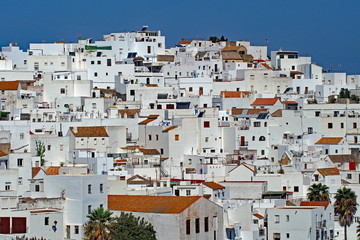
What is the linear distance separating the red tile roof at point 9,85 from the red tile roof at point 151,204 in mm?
24801

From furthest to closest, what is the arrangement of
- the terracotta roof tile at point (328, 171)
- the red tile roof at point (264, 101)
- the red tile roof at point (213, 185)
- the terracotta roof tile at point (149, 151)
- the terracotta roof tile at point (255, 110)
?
the red tile roof at point (264, 101) → the terracotta roof tile at point (255, 110) → the terracotta roof tile at point (149, 151) → the terracotta roof tile at point (328, 171) → the red tile roof at point (213, 185)

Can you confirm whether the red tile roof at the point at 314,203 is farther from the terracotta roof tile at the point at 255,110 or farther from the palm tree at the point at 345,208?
the terracotta roof tile at the point at 255,110

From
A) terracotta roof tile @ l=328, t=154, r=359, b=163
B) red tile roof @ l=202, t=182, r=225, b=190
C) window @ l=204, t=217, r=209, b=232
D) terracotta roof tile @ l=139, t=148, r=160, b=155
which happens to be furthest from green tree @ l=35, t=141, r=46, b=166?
terracotta roof tile @ l=328, t=154, r=359, b=163

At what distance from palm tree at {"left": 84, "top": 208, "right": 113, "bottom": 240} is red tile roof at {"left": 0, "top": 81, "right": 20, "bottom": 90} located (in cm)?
2804

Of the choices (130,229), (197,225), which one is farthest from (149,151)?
(130,229)

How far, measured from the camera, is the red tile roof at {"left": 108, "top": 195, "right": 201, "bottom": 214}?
44.7 metres

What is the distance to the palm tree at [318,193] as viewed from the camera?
5794 cm

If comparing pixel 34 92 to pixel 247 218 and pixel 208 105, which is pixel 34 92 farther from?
pixel 247 218

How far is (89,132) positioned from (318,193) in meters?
14.6

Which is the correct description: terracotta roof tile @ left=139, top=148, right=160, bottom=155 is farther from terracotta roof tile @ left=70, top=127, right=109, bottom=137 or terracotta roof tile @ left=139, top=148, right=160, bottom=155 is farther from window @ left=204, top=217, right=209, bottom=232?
window @ left=204, top=217, right=209, bottom=232

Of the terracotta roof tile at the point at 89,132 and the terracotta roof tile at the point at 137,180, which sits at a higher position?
the terracotta roof tile at the point at 89,132

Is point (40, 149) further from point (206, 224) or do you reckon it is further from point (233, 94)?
point (233, 94)

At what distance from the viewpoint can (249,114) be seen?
71.7 meters

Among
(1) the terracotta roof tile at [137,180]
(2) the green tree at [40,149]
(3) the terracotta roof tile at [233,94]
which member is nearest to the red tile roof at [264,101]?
(3) the terracotta roof tile at [233,94]
